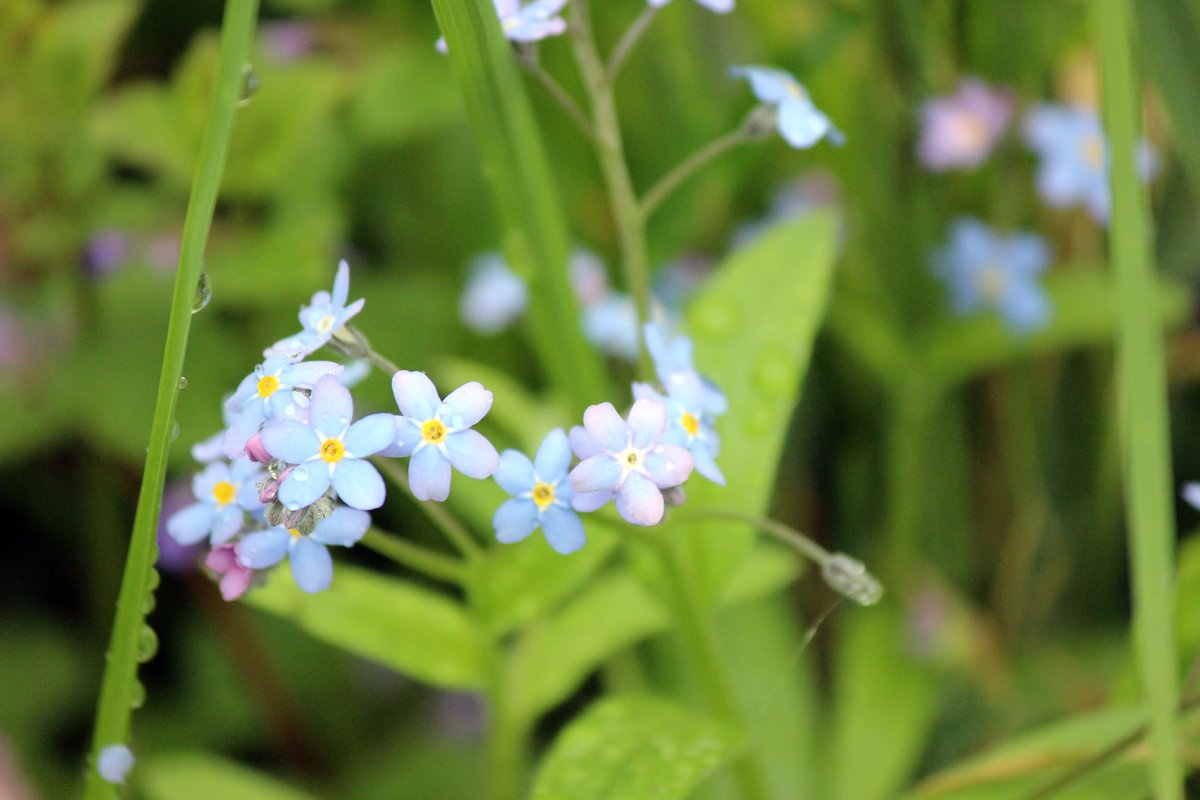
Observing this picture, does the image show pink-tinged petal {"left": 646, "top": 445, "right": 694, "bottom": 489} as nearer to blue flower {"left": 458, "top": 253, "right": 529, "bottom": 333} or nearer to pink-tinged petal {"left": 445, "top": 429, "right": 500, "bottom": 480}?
pink-tinged petal {"left": 445, "top": 429, "right": 500, "bottom": 480}

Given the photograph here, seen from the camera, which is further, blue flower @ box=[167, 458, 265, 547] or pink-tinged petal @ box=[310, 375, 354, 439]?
blue flower @ box=[167, 458, 265, 547]

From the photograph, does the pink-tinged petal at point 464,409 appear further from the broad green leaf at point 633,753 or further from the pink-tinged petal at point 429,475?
the broad green leaf at point 633,753

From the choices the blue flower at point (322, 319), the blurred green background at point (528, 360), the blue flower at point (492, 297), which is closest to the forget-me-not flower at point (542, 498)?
the blue flower at point (322, 319)

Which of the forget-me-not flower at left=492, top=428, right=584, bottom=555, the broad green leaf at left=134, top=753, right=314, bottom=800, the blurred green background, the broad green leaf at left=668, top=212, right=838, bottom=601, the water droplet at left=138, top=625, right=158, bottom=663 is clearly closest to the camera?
the forget-me-not flower at left=492, top=428, right=584, bottom=555

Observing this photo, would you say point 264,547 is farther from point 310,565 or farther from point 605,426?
point 605,426

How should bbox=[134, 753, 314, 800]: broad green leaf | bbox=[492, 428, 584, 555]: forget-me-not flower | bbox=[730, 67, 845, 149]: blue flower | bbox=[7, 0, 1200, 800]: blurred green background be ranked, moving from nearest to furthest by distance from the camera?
bbox=[492, 428, 584, 555]: forget-me-not flower
bbox=[730, 67, 845, 149]: blue flower
bbox=[134, 753, 314, 800]: broad green leaf
bbox=[7, 0, 1200, 800]: blurred green background

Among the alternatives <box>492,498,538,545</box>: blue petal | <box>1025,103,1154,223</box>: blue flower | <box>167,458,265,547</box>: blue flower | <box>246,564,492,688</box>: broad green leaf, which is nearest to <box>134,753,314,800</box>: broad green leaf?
<box>246,564,492,688</box>: broad green leaf
